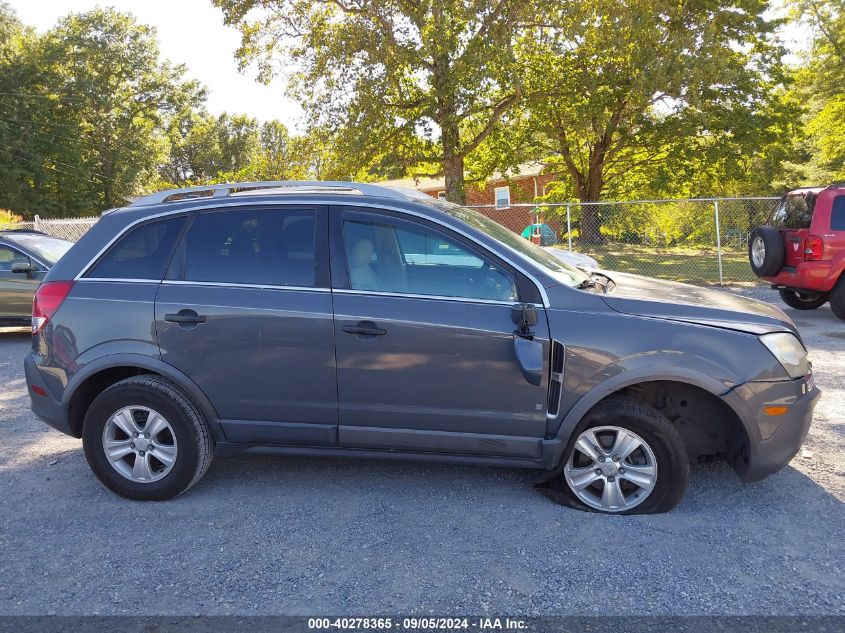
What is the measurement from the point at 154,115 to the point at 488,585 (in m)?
55.9

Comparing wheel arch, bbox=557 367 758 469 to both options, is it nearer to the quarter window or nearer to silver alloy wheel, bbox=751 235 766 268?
silver alloy wheel, bbox=751 235 766 268

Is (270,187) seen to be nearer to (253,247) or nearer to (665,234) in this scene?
(253,247)

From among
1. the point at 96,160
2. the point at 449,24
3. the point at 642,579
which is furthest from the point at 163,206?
the point at 96,160

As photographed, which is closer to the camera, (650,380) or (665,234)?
(650,380)

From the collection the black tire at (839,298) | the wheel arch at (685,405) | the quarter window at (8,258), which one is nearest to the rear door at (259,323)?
the wheel arch at (685,405)

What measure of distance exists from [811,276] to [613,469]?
7.07 m

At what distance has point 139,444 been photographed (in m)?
3.98

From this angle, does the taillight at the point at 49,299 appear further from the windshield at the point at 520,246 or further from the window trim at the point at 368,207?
the windshield at the point at 520,246

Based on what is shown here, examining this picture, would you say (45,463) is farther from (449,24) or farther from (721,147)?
(721,147)

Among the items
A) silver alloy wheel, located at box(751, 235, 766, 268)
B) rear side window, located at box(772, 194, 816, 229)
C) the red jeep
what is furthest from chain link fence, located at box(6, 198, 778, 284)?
the red jeep

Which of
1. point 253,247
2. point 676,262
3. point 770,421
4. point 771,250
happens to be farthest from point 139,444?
point 676,262

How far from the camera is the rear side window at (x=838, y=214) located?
8.84 m

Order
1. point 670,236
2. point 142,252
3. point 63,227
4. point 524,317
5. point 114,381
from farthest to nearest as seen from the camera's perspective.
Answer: point 63,227 → point 670,236 → point 114,381 → point 142,252 → point 524,317

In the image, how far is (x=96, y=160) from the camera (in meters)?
49.3
